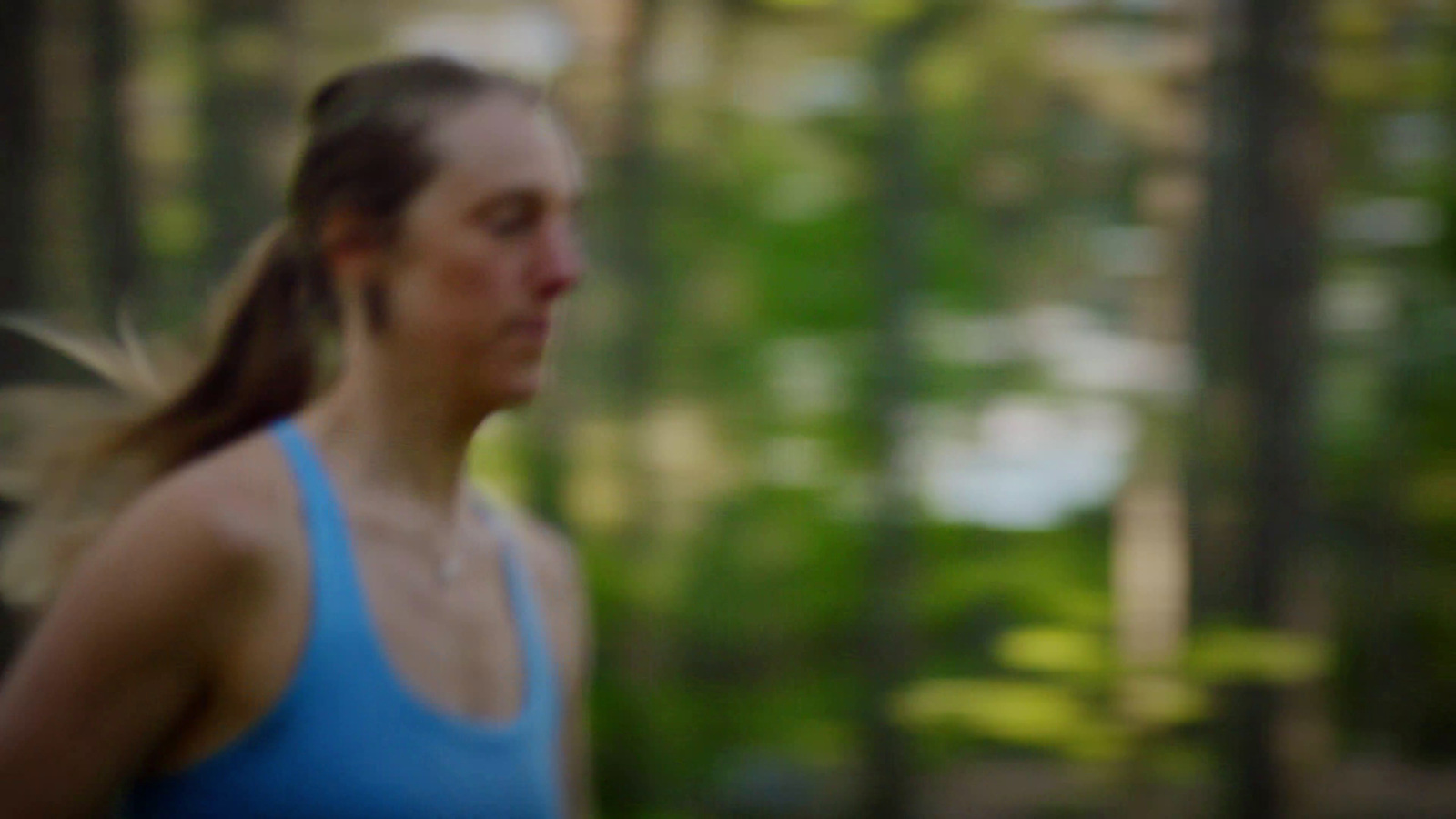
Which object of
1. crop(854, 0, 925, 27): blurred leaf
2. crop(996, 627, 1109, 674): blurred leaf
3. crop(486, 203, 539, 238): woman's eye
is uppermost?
crop(486, 203, 539, 238): woman's eye

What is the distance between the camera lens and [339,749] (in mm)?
1856

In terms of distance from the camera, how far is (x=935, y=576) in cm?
516

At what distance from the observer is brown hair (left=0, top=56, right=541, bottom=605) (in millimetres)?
2104

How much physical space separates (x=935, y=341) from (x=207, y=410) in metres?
3.23

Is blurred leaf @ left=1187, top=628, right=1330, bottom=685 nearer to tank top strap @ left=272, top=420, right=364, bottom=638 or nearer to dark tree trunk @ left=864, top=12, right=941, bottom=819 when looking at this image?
dark tree trunk @ left=864, top=12, right=941, bottom=819

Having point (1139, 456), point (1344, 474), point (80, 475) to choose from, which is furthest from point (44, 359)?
point (1344, 474)

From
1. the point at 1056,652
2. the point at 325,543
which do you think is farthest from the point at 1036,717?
the point at 325,543

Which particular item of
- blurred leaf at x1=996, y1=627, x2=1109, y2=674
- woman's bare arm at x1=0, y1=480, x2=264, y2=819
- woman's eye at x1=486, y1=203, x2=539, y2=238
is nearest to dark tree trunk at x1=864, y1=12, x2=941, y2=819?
blurred leaf at x1=996, y1=627, x2=1109, y2=674

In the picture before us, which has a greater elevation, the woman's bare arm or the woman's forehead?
the woman's forehead

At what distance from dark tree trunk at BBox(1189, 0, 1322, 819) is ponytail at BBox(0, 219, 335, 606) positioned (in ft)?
10.9

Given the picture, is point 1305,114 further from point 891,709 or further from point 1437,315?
point 891,709

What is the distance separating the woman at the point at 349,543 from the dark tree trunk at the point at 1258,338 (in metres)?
3.14

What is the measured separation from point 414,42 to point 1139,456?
2.27 metres

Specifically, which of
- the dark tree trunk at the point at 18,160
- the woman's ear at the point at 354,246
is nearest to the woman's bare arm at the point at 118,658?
the woman's ear at the point at 354,246
